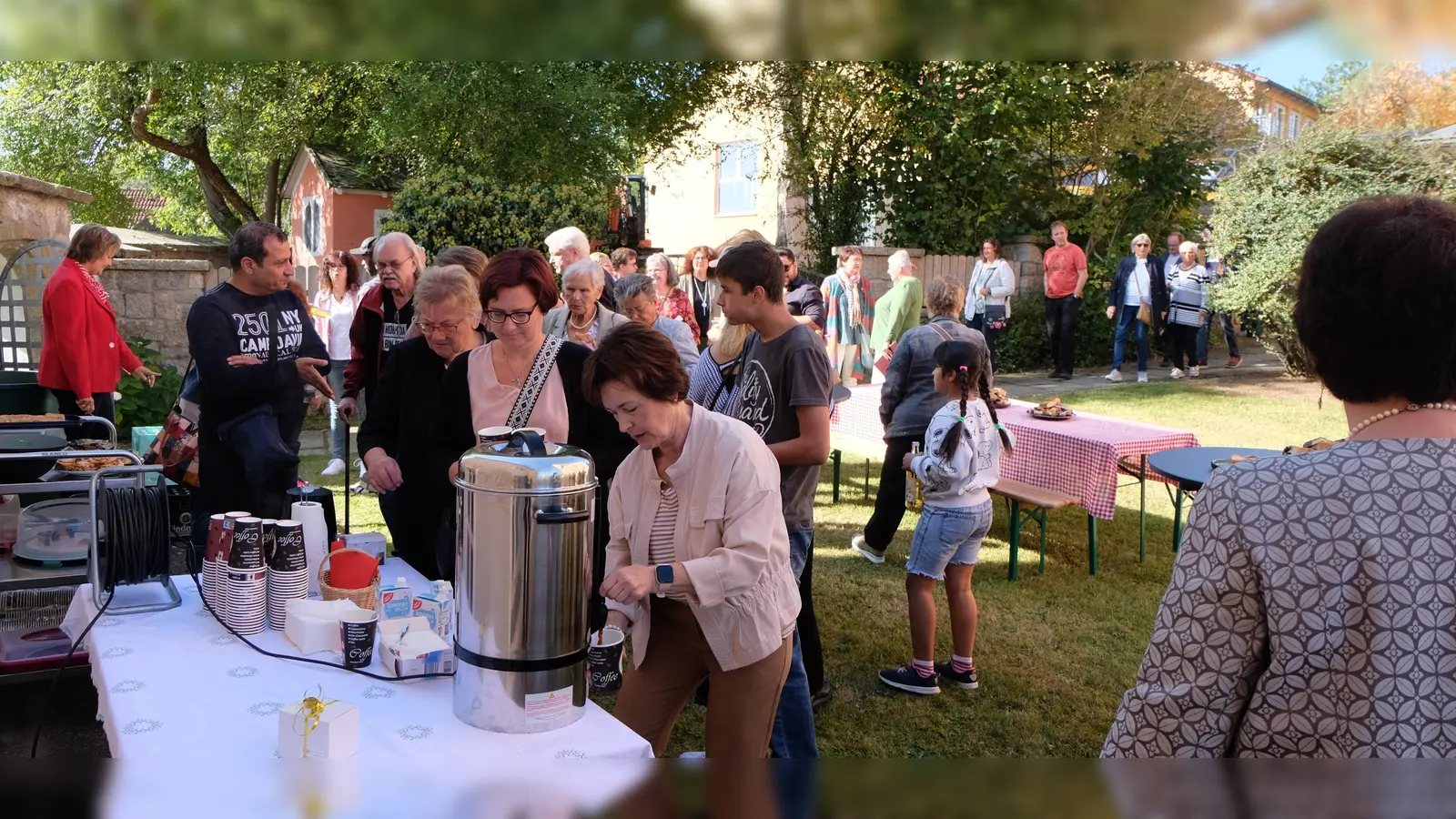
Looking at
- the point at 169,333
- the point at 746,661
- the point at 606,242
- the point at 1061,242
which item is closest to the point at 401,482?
the point at 746,661

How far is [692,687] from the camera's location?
2875 mm

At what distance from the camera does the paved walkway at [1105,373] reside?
13.2 meters

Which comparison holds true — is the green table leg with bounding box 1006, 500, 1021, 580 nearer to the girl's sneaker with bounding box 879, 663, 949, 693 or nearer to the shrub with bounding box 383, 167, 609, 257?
the girl's sneaker with bounding box 879, 663, 949, 693

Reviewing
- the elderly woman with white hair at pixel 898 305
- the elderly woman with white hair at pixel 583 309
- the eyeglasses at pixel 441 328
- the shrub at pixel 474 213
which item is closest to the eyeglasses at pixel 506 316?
the eyeglasses at pixel 441 328

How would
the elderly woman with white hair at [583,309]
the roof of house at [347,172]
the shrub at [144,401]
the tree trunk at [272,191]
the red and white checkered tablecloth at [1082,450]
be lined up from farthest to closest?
the tree trunk at [272,191] → the roof of house at [347,172] → the shrub at [144,401] → the red and white checkered tablecloth at [1082,450] → the elderly woman with white hair at [583,309]

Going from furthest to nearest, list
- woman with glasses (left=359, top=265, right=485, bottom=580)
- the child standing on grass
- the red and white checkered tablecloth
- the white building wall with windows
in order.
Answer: the white building wall with windows, the red and white checkered tablecloth, the child standing on grass, woman with glasses (left=359, top=265, right=485, bottom=580)

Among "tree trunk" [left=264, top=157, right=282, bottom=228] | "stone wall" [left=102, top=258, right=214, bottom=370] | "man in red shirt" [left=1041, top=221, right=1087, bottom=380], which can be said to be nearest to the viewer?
"stone wall" [left=102, top=258, right=214, bottom=370]

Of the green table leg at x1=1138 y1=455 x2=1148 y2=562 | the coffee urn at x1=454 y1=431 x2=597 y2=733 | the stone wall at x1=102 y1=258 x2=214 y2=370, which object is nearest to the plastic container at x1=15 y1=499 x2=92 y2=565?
the coffee urn at x1=454 y1=431 x2=597 y2=733

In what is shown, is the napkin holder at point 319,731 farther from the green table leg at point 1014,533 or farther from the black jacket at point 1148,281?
the black jacket at point 1148,281

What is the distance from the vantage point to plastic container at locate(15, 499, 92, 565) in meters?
3.72

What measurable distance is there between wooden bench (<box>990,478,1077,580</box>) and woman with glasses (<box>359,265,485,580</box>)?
339 cm

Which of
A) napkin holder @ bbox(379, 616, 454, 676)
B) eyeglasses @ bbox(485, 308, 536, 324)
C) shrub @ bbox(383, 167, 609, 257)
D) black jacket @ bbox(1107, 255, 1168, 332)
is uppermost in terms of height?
shrub @ bbox(383, 167, 609, 257)

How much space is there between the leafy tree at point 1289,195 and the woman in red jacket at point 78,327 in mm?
10259

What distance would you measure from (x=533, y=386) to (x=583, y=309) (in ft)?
6.28
